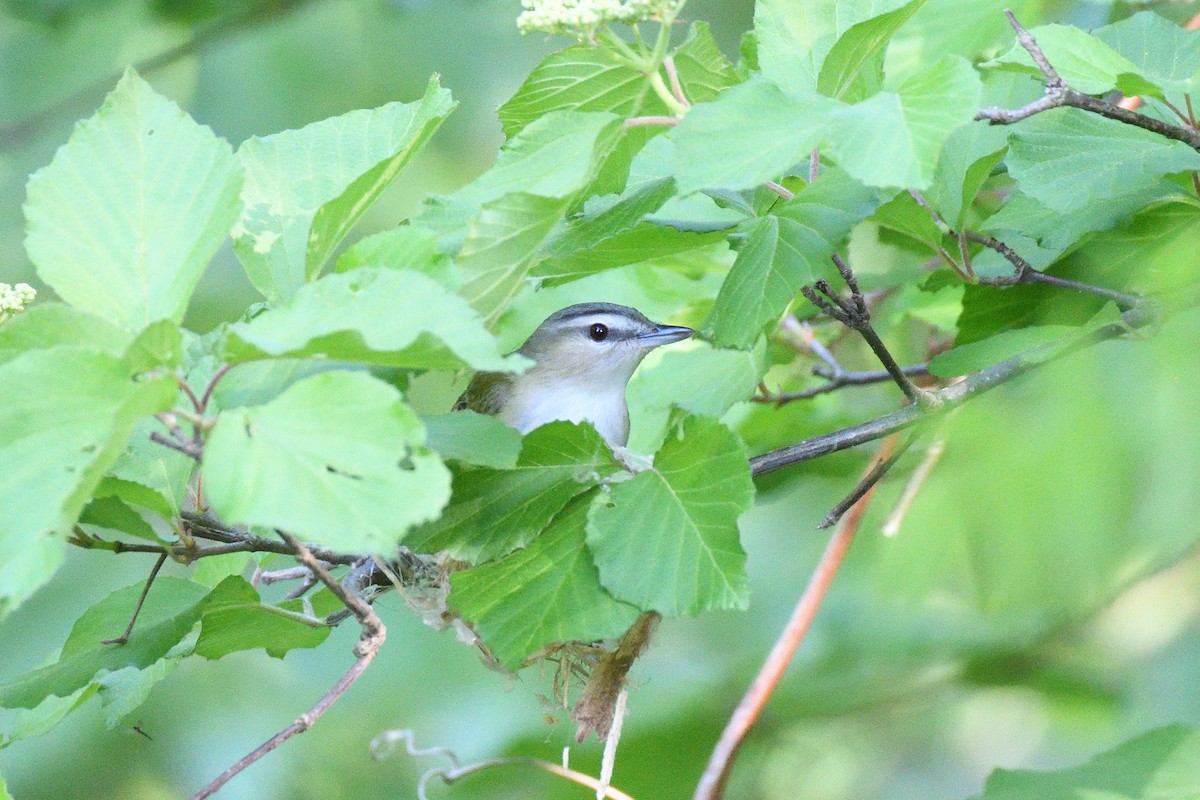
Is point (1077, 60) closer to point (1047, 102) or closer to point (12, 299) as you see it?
point (1047, 102)

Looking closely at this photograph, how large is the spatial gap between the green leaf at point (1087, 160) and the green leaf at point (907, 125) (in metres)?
0.43

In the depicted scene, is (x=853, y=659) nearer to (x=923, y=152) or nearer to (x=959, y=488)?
(x=923, y=152)

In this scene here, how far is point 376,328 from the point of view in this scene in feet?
3.57

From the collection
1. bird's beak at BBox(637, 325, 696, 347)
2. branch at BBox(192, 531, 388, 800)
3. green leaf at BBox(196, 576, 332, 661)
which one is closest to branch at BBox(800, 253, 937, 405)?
branch at BBox(192, 531, 388, 800)

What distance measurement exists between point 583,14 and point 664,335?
164 cm

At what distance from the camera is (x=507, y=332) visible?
221 centimetres

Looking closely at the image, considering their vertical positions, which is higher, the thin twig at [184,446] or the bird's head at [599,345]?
the thin twig at [184,446]

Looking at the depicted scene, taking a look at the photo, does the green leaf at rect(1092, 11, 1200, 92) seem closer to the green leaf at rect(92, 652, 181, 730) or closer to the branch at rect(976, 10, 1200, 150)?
the branch at rect(976, 10, 1200, 150)

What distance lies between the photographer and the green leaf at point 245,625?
1.60m

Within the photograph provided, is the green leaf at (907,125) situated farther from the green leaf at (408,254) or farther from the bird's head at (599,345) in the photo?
the bird's head at (599,345)

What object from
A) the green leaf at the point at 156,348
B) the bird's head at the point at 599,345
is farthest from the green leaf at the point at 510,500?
the bird's head at the point at 599,345

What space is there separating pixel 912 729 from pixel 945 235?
1924mm

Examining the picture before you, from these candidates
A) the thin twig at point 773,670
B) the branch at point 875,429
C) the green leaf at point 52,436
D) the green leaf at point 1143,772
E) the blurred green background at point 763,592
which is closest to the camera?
the blurred green background at point 763,592

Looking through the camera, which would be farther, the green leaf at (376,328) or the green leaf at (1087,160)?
the green leaf at (1087,160)
